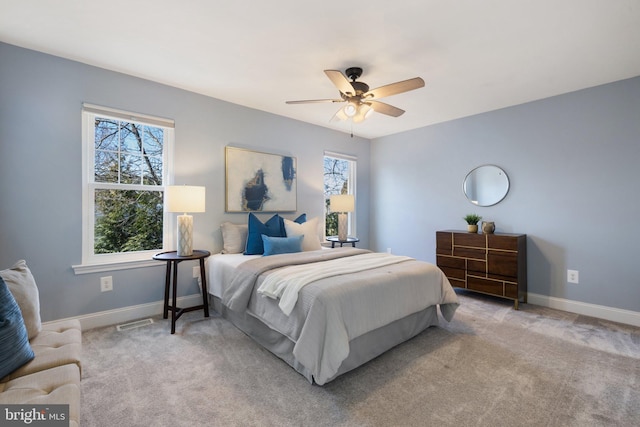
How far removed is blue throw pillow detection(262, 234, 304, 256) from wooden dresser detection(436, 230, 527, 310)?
202cm

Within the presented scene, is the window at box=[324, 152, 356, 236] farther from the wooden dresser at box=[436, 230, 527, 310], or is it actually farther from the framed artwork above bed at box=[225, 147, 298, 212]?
the wooden dresser at box=[436, 230, 527, 310]

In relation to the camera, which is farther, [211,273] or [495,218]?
[495,218]

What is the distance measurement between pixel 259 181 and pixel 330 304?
2.38 metres

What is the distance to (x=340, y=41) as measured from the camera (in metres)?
2.27

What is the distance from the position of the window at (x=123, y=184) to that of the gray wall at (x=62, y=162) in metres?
0.09

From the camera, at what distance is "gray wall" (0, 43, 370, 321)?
7.82 ft

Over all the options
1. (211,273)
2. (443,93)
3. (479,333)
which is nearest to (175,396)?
(211,273)

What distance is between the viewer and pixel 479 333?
2.70m

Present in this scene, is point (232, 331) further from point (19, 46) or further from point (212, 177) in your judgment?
point (19, 46)

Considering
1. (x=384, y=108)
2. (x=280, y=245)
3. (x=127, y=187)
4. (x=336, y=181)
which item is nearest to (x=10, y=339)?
(x=127, y=187)

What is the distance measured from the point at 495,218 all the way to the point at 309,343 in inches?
128

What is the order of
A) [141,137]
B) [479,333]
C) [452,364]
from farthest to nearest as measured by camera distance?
1. [141,137]
2. [479,333]
3. [452,364]

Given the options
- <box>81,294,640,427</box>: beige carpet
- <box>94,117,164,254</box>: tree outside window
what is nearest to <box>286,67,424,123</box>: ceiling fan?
<box>94,117,164,254</box>: tree outside window

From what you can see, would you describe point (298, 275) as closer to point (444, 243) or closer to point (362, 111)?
point (362, 111)
